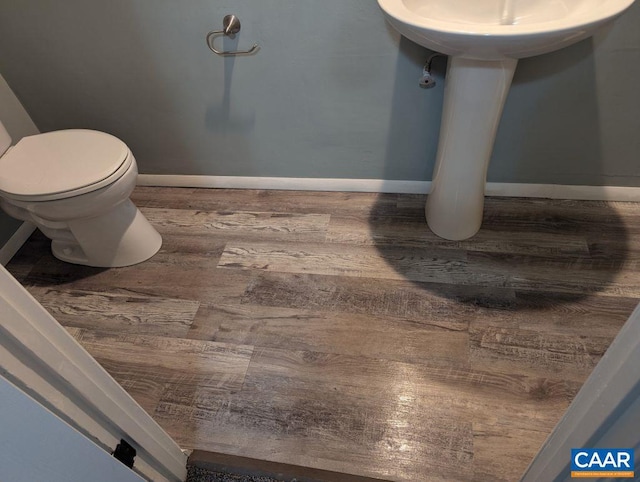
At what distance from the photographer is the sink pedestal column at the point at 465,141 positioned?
1126mm

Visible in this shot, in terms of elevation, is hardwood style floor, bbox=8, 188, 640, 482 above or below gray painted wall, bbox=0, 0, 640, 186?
below

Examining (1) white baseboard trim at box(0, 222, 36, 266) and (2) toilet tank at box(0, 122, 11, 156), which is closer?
(2) toilet tank at box(0, 122, 11, 156)

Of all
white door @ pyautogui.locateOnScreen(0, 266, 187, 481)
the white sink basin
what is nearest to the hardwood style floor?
white door @ pyautogui.locateOnScreen(0, 266, 187, 481)

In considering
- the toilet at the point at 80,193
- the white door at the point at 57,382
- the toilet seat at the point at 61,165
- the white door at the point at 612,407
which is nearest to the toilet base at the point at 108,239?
the toilet at the point at 80,193

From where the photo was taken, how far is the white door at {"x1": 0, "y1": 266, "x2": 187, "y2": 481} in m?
0.50

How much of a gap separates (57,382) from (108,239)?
1069 mm

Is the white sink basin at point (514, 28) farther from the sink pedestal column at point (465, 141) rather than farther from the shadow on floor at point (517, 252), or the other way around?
the shadow on floor at point (517, 252)

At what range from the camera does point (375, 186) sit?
1.79m

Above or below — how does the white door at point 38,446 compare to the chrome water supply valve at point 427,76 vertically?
below

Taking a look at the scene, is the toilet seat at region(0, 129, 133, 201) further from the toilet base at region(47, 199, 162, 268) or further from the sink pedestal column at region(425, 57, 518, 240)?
the sink pedestal column at region(425, 57, 518, 240)

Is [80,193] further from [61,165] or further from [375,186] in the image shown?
[375,186]

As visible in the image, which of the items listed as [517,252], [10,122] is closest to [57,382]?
[517,252]

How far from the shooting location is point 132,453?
81 cm

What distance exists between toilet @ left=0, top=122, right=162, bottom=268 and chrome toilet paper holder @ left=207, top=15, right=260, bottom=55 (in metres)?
0.49
